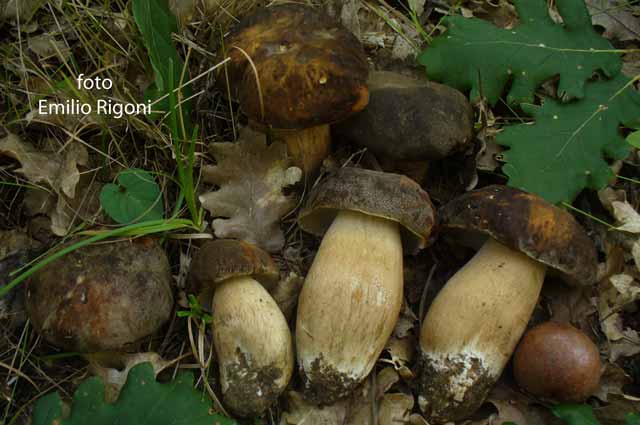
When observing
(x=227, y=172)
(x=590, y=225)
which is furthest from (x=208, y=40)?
(x=590, y=225)

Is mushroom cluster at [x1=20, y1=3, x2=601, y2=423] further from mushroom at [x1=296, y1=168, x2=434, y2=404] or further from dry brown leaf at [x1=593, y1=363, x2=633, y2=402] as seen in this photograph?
dry brown leaf at [x1=593, y1=363, x2=633, y2=402]

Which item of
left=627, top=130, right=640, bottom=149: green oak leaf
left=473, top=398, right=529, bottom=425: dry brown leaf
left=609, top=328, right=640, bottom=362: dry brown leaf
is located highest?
left=627, top=130, right=640, bottom=149: green oak leaf

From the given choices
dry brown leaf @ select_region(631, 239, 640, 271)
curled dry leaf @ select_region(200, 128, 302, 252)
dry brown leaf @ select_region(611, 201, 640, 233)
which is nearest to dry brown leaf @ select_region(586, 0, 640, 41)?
dry brown leaf @ select_region(611, 201, 640, 233)

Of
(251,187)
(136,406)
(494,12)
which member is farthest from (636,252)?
(136,406)

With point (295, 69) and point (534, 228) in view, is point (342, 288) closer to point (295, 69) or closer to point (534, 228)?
point (534, 228)

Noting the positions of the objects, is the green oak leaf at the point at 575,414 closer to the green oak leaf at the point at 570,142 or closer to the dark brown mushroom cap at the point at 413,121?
the green oak leaf at the point at 570,142

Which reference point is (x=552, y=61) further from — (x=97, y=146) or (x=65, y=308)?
(x=65, y=308)
